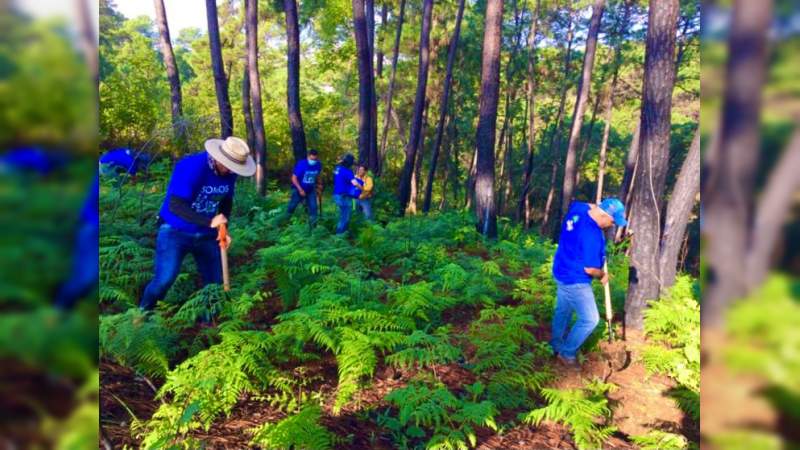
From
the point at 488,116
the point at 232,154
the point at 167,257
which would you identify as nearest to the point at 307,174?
the point at 488,116

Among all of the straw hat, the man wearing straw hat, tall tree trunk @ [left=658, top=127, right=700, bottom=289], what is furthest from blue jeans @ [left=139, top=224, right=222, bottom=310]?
tall tree trunk @ [left=658, top=127, right=700, bottom=289]

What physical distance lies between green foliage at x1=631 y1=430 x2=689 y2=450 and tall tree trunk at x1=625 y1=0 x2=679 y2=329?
196 centimetres

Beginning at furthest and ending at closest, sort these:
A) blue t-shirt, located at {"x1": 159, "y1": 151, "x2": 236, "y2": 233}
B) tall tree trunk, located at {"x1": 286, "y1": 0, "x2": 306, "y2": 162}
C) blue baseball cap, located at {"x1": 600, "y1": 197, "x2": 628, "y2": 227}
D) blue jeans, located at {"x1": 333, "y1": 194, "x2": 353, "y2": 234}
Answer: tall tree trunk, located at {"x1": 286, "y1": 0, "x2": 306, "y2": 162} → blue jeans, located at {"x1": 333, "y1": 194, "x2": 353, "y2": 234} → blue baseball cap, located at {"x1": 600, "y1": 197, "x2": 628, "y2": 227} → blue t-shirt, located at {"x1": 159, "y1": 151, "x2": 236, "y2": 233}

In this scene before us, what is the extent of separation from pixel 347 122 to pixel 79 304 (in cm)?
3064

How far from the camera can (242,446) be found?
Result: 296 cm

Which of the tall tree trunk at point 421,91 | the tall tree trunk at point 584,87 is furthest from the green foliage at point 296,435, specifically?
the tall tree trunk at point 584,87

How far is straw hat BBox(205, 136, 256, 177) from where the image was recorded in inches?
170

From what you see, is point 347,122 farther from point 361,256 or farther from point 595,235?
point 595,235

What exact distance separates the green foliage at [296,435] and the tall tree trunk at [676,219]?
3968mm

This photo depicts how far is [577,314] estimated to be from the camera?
479 centimetres

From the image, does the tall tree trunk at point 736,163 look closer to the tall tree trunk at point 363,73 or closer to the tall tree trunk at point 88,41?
the tall tree trunk at point 88,41

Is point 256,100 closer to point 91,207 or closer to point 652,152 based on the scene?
point 652,152

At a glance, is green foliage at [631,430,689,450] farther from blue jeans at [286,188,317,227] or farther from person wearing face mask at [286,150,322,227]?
blue jeans at [286,188,317,227]

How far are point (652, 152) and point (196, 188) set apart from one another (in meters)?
4.61
